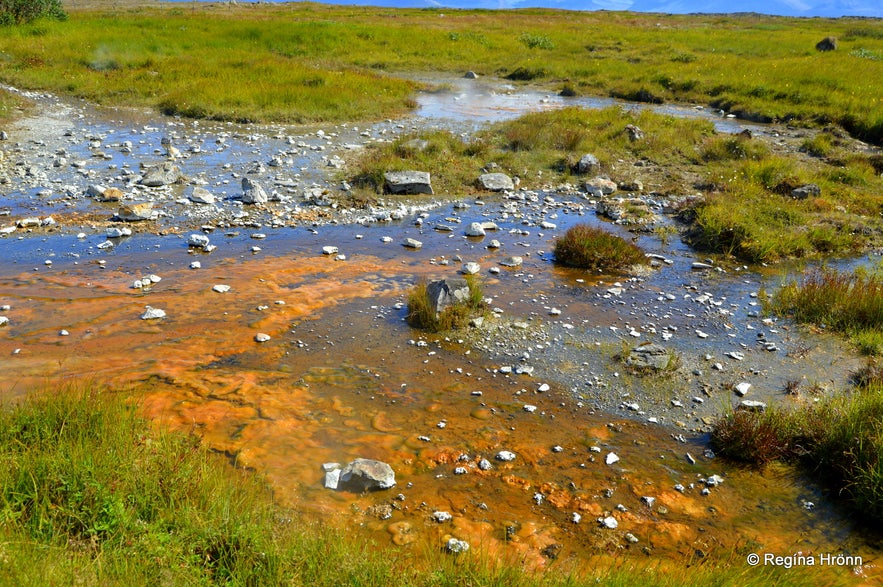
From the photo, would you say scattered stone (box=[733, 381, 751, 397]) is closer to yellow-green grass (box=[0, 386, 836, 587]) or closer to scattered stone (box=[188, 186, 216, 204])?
yellow-green grass (box=[0, 386, 836, 587])

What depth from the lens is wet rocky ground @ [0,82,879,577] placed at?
5203 millimetres

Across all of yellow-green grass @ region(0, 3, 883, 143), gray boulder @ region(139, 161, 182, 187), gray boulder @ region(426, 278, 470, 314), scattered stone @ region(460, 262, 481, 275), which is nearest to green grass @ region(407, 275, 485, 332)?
gray boulder @ region(426, 278, 470, 314)

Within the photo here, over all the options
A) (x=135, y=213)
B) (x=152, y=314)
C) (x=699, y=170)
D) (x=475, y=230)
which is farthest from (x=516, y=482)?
(x=699, y=170)

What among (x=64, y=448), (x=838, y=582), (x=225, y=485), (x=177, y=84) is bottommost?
(x=838, y=582)

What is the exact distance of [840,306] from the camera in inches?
345

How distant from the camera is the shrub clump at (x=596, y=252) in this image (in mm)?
10586

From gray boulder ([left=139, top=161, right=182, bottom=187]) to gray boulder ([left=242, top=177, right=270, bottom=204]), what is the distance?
194 centimetres

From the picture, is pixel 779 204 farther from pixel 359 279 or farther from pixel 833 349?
pixel 359 279

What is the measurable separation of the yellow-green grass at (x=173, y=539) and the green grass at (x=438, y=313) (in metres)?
3.92

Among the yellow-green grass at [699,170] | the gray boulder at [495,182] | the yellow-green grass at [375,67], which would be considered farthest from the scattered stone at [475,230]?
the yellow-green grass at [375,67]

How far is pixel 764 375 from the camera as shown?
24.4 ft

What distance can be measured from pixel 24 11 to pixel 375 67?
21.9m

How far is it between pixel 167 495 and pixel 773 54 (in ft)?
158

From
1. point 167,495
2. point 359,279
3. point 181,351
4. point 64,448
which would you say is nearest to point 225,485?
point 167,495
